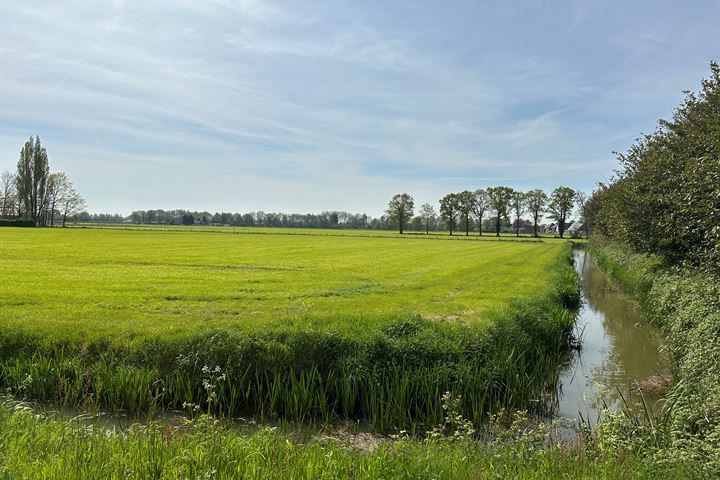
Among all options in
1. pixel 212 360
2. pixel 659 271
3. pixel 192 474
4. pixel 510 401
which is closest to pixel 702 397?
pixel 510 401

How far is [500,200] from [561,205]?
16510 mm

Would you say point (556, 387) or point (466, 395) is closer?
point (466, 395)

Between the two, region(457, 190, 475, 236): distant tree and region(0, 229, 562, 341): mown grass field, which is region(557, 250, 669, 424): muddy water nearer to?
region(0, 229, 562, 341): mown grass field

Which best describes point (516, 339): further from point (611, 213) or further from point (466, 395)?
point (611, 213)

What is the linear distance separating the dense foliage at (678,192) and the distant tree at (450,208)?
99.3m

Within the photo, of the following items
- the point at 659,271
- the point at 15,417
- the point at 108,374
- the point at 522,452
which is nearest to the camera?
the point at 522,452

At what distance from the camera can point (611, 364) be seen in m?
12.4

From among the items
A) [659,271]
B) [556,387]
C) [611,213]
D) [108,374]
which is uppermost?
[611,213]

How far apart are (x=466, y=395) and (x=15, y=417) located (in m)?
7.71

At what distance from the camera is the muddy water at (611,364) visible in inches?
369

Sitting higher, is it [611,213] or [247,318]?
[611,213]

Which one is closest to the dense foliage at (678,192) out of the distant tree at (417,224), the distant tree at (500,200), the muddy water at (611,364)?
the muddy water at (611,364)

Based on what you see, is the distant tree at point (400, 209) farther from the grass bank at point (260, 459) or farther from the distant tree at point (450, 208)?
the grass bank at point (260, 459)

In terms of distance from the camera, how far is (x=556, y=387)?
33.1 ft
